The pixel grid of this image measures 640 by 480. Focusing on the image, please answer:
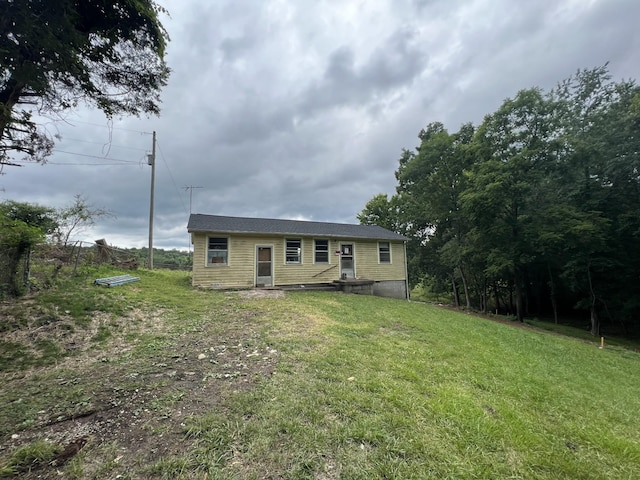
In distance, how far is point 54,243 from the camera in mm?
7355

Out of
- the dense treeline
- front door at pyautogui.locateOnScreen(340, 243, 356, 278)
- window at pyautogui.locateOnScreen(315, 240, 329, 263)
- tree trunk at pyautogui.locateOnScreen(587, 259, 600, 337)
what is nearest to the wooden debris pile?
window at pyautogui.locateOnScreen(315, 240, 329, 263)

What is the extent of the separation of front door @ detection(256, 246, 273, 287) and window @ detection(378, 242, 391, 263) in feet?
20.0

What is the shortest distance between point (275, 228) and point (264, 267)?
1944mm

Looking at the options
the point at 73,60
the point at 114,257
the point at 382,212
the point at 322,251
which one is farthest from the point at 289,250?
the point at 382,212

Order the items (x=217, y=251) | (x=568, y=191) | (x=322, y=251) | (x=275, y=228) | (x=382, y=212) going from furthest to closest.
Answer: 1. (x=382, y=212)
2. (x=322, y=251)
3. (x=568, y=191)
4. (x=275, y=228)
5. (x=217, y=251)

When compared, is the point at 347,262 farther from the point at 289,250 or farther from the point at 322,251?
the point at 289,250

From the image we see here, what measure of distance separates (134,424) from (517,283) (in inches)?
697

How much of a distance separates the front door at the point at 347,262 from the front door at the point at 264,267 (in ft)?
12.0

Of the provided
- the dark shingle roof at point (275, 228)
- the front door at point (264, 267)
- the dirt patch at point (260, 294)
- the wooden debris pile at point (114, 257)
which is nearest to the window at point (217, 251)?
the dark shingle roof at point (275, 228)

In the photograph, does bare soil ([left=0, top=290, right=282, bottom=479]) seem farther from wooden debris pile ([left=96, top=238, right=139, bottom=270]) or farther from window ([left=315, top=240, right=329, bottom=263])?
window ([left=315, top=240, right=329, bottom=263])

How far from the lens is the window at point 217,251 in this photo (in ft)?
36.1

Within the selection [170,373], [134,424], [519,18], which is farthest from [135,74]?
A: [519,18]

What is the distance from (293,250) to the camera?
12.5 metres

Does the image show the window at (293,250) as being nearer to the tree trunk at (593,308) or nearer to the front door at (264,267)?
the front door at (264,267)
